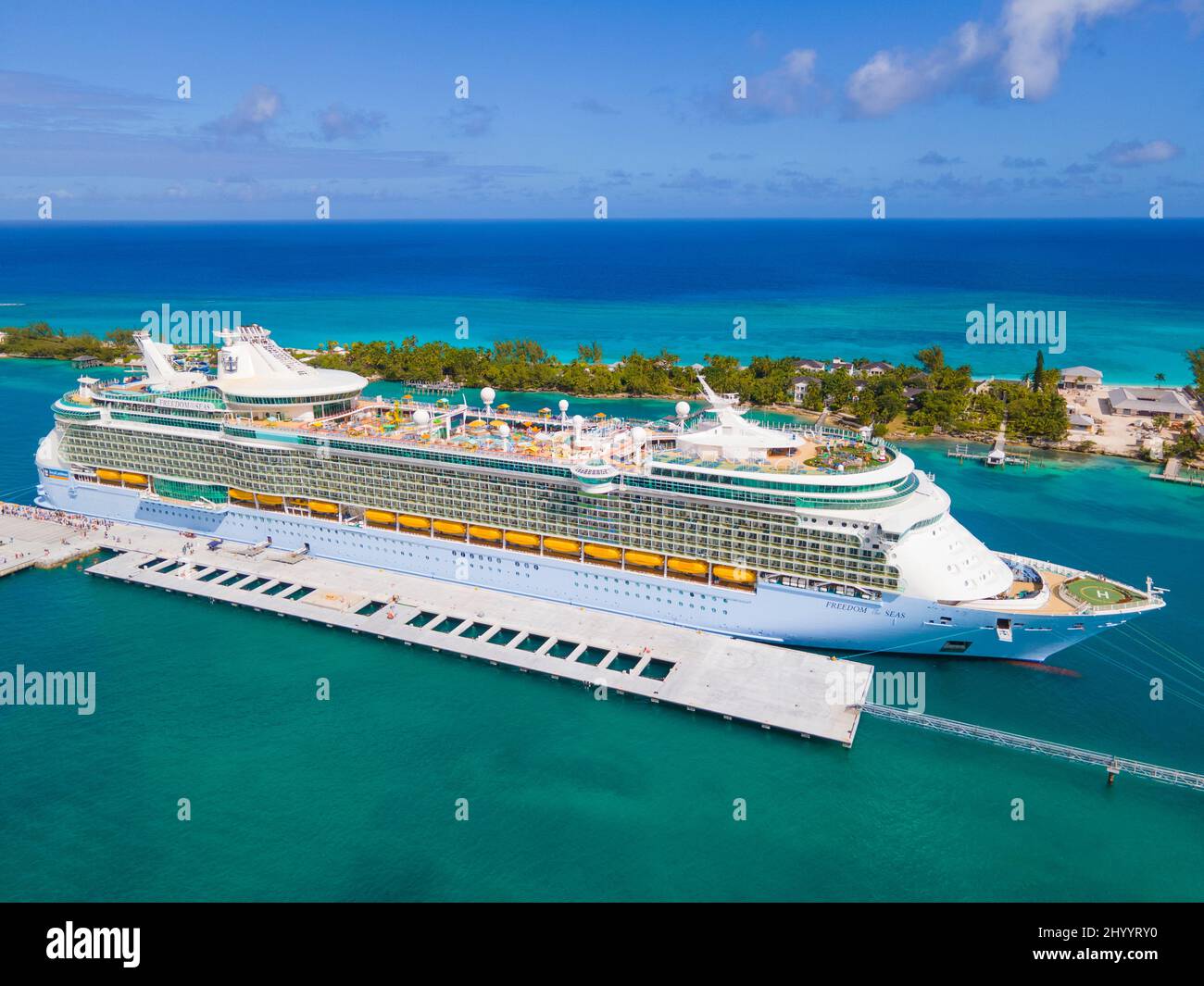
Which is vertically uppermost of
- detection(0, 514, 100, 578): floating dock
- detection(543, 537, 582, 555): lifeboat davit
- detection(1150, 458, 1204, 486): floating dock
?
detection(1150, 458, 1204, 486): floating dock

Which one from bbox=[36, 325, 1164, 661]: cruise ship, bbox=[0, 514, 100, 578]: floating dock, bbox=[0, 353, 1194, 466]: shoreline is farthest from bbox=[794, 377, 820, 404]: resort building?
bbox=[0, 514, 100, 578]: floating dock

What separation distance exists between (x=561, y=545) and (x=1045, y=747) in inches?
814

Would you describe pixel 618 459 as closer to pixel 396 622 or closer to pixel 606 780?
pixel 396 622

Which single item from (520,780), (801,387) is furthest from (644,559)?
(801,387)

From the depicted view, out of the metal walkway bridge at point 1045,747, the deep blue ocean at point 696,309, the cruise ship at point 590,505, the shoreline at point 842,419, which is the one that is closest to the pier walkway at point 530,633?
the cruise ship at point 590,505

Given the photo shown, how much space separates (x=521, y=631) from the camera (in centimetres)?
3659

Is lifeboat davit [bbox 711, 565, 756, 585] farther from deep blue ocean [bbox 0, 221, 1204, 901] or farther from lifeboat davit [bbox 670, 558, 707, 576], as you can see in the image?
deep blue ocean [bbox 0, 221, 1204, 901]

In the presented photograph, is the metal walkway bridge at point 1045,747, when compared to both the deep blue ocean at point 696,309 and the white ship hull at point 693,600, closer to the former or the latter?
the white ship hull at point 693,600

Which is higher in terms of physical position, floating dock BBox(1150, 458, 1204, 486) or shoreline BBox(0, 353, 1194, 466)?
shoreline BBox(0, 353, 1194, 466)

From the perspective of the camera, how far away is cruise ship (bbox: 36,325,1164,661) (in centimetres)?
3319

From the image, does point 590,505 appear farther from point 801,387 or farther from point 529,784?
point 801,387

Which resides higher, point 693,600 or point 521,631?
point 693,600

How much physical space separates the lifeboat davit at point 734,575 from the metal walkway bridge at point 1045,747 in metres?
6.91

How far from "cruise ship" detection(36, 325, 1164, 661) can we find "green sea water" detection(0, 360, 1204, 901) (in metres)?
3.29
